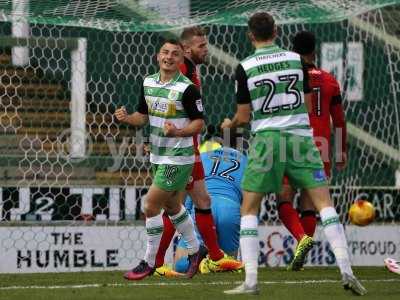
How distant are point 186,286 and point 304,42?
8.77 ft

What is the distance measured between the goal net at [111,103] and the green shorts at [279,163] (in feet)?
12.1

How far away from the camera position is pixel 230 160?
10391 mm

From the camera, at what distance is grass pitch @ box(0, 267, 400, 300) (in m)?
7.19

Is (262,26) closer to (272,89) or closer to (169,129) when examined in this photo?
(272,89)

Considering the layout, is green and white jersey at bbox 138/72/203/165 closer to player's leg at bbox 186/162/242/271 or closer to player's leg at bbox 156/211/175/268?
player's leg at bbox 186/162/242/271

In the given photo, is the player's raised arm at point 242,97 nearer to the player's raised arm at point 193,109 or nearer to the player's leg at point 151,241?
the player's raised arm at point 193,109

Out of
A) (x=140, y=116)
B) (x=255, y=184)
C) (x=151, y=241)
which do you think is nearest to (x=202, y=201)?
(x=151, y=241)

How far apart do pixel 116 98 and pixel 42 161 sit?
1359 mm

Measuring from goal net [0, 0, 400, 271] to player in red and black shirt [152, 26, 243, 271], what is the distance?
1399 mm

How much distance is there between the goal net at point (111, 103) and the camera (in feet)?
34.4

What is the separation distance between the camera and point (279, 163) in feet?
23.4

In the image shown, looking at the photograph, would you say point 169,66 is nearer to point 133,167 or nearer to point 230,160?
point 230,160

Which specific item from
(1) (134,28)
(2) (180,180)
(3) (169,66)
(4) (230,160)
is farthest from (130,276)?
(1) (134,28)

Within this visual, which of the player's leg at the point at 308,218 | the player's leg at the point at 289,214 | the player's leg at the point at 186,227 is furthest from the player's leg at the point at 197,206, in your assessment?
the player's leg at the point at 308,218
